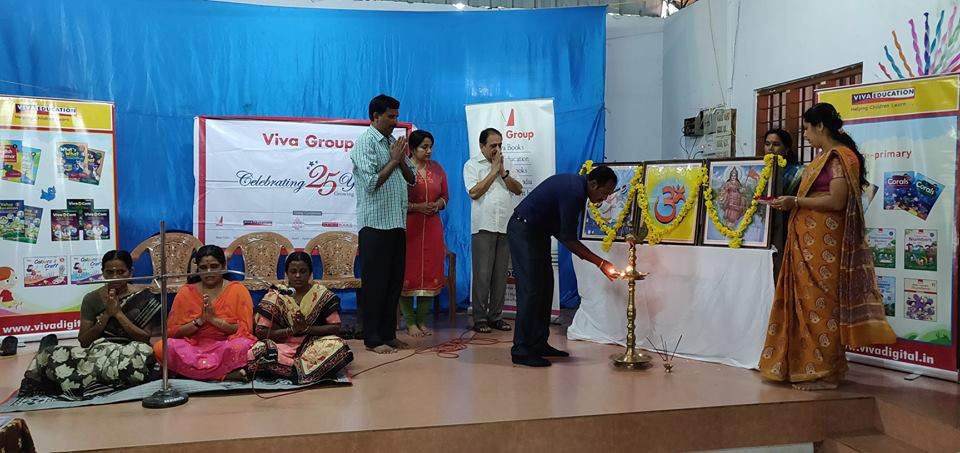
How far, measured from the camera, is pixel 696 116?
614cm

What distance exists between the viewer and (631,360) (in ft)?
12.8

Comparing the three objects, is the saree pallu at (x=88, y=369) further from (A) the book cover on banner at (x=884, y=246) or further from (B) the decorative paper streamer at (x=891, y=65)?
(B) the decorative paper streamer at (x=891, y=65)

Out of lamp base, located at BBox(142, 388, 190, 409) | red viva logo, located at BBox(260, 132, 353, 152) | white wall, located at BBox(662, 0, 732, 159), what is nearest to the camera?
lamp base, located at BBox(142, 388, 190, 409)

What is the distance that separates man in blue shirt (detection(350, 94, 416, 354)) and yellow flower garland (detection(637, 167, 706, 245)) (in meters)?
1.56

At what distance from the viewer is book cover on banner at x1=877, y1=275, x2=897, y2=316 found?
3.93 metres

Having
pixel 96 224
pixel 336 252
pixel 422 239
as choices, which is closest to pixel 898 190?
pixel 422 239

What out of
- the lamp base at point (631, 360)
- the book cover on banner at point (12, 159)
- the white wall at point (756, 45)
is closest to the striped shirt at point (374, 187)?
the lamp base at point (631, 360)

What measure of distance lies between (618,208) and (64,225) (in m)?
3.98

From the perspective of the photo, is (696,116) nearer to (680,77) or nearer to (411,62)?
(680,77)

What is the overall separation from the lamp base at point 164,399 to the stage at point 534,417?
48 millimetres

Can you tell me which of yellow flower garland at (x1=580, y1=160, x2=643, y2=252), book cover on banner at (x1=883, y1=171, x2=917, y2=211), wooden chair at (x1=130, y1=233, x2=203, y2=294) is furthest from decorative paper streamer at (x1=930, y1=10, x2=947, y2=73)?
wooden chair at (x1=130, y1=233, x2=203, y2=294)

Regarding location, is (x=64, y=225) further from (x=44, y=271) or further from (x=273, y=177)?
(x=273, y=177)

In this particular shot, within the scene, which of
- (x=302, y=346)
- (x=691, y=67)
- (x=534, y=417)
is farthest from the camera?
(x=691, y=67)

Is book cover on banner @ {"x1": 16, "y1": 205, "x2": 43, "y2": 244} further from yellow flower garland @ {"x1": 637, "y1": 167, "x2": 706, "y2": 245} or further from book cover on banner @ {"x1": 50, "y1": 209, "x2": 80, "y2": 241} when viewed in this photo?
yellow flower garland @ {"x1": 637, "y1": 167, "x2": 706, "y2": 245}
